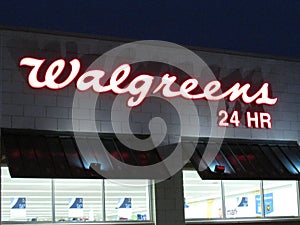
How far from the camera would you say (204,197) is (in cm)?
1553

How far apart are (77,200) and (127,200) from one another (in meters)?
1.32

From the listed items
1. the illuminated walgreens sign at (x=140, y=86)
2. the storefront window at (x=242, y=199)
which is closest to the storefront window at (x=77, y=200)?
the illuminated walgreens sign at (x=140, y=86)

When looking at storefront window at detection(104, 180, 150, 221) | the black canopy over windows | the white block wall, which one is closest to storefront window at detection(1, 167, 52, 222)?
the black canopy over windows

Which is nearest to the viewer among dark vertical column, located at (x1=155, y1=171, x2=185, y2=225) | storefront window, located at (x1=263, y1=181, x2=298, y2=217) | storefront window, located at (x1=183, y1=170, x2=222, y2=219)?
dark vertical column, located at (x1=155, y1=171, x2=185, y2=225)

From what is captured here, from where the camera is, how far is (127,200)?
14.5 m

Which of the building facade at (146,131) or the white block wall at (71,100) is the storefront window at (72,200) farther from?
the white block wall at (71,100)

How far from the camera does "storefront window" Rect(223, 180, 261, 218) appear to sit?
15836 millimetres

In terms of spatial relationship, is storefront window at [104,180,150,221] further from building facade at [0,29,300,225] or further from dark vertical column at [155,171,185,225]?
dark vertical column at [155,171,185,225]

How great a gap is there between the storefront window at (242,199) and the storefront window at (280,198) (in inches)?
11.1

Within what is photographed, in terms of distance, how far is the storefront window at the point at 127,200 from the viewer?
1430 cm

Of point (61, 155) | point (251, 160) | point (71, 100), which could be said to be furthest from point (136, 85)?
point (251, 160)

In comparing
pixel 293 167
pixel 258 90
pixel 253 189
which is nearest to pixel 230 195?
pixel 253 189

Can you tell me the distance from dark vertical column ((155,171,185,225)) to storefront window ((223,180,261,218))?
1658 mm

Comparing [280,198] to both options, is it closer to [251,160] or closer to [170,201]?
[251,160]
